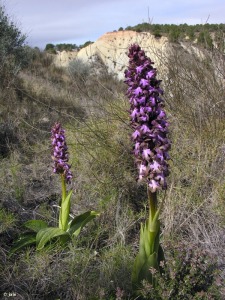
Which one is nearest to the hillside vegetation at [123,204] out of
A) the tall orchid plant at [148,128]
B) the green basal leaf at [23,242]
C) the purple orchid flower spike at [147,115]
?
the green basal leaf at [23,242]

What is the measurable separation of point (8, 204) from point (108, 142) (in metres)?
1.44

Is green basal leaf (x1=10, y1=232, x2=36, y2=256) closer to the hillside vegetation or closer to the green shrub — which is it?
the hillside vegetation

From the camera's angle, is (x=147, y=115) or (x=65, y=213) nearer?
(x=147, y=115)

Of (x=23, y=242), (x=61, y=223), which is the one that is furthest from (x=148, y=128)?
(x=23, y=242)

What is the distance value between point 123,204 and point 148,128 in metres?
1.85

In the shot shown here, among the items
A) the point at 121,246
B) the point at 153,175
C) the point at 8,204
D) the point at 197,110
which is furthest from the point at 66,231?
the point at 197,110

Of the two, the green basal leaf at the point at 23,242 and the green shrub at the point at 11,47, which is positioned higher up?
the green shrub at the point at 11,47

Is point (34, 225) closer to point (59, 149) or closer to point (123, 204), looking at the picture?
point (59, 149)

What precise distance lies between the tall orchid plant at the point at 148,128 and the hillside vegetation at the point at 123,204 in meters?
0.31

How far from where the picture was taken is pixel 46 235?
9.86 feet

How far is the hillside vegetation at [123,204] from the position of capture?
2.49 metres

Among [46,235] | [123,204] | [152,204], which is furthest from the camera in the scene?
[123,204]

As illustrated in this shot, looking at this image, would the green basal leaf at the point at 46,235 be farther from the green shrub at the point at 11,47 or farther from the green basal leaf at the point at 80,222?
the green shrub at the point at 11,47

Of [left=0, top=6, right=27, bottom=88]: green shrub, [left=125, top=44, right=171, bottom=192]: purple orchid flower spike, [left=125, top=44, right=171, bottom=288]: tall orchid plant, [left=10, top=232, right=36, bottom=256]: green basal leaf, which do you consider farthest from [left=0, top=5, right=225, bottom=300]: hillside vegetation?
[left=0, top=6, right=27, bottom=88]: green shrub
